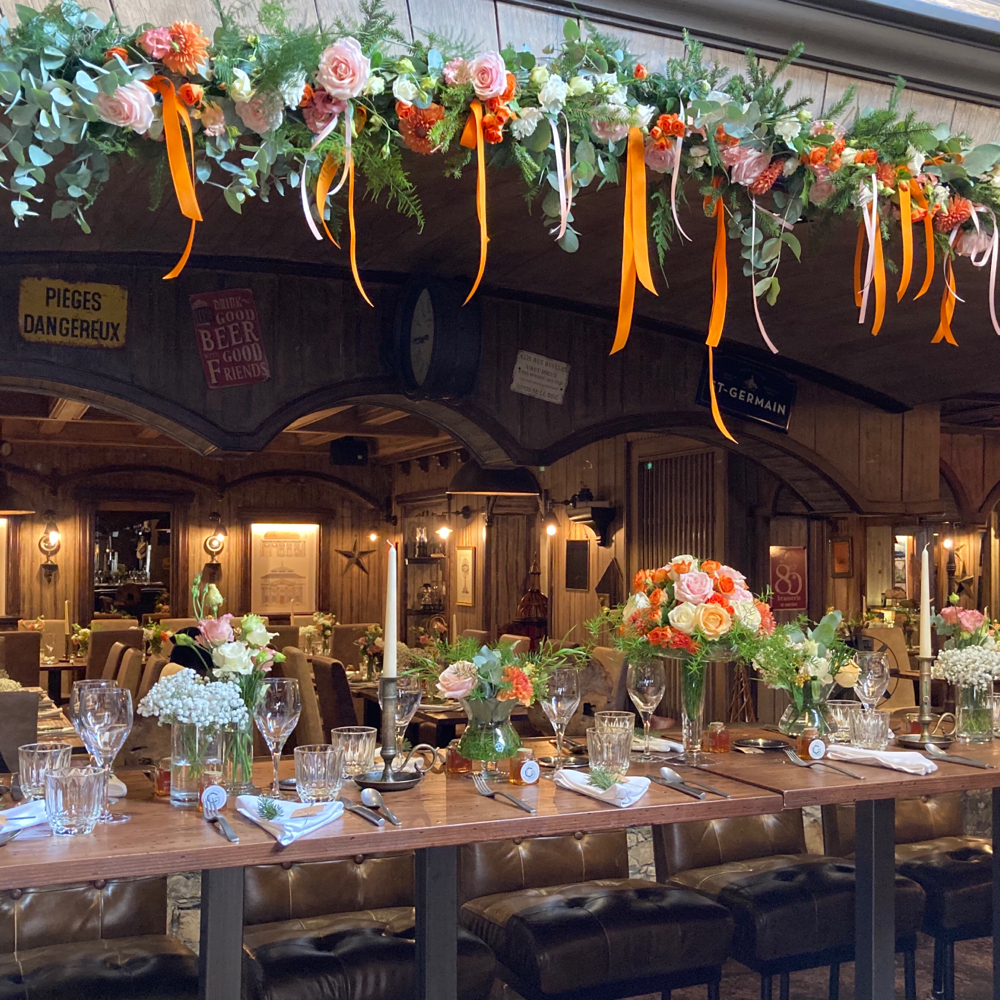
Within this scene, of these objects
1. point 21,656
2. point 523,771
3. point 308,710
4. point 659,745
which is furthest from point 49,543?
point 523,771

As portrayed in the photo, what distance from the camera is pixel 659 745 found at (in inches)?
117

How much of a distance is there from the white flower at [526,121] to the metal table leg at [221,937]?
1529mm

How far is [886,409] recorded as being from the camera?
5.80 metres

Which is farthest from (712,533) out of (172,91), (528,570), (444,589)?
(172,91)

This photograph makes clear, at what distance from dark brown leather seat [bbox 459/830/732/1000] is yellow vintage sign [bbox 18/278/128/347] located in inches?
86.4

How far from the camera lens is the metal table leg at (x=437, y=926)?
90.4 inches

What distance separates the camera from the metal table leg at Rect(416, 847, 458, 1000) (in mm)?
2295

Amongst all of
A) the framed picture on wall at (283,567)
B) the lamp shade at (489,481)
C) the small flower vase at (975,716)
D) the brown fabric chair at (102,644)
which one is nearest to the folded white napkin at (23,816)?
the small flower vase at (975,716)

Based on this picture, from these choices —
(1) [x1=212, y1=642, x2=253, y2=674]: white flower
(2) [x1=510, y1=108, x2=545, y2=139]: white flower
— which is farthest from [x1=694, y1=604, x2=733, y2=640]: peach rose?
(2) [x1=510, y1=108, x2=545, y2=139]: white flower

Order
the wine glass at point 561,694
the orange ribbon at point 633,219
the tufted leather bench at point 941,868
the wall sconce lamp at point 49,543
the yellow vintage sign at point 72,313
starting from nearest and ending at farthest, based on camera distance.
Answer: the orange ribbon at point 633,219
the wine glass at point 561,694
the tufted leather bench at point 941,868
the yellow vintage sign at point 72,313
the wall sconce lamp at point 49,543

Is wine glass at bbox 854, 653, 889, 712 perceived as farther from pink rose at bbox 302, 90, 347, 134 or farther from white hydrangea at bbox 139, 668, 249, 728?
pink rose at bbox 302, 90, 347, 134

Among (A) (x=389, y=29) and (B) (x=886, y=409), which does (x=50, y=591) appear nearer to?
(B) (x=886, y=409)

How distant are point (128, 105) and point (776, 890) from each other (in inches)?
99.9

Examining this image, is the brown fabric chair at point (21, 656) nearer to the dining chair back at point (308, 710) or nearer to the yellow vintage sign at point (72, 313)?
the dining chair back at point (308, 710)
